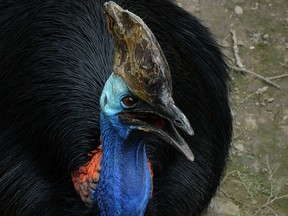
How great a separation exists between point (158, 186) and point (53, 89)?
45 centimetres

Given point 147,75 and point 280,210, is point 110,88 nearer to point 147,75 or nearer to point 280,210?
point 147,75

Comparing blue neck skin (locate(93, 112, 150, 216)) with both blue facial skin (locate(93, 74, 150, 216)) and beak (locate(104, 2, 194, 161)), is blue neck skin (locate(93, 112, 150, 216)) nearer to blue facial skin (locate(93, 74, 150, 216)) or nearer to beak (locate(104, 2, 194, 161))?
blue facial skin (locate(93, 74, 150, 216))

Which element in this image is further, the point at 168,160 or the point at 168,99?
the point at 168,160

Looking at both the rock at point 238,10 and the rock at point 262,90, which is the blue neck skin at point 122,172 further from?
the rock at point 238,10

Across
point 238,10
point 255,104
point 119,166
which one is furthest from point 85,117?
point 238,10

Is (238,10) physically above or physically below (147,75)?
below

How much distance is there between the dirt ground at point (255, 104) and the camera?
3170 millimetres

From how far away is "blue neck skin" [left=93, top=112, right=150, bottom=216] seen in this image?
1854mm

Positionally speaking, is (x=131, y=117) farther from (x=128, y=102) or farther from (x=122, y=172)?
(x=122, y=172)

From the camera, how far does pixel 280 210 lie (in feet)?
10.3

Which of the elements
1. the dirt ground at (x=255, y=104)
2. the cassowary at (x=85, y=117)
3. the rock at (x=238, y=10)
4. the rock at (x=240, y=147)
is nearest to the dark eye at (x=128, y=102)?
the cassowary at (x=85, y=117)

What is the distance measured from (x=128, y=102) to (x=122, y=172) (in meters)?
0.25

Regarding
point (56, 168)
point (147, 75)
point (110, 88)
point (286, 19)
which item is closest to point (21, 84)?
point (56, 168)

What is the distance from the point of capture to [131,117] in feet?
5.76
